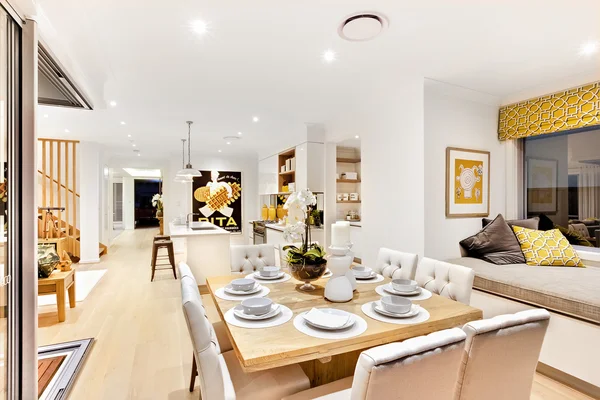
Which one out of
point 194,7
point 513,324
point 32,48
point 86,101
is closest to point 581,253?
point 513,324

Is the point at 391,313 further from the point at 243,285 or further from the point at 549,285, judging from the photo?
the point at 549,285

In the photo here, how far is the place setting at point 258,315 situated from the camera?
4.83 feet

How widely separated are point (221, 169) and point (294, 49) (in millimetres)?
6043

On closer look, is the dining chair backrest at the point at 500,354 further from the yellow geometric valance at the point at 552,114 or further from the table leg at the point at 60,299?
the table leg at the point at 60,299

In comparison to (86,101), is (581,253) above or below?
below

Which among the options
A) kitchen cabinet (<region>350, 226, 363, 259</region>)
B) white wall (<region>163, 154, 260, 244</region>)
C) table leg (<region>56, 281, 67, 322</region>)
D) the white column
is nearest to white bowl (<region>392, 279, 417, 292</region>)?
kitchen cabinet (<region>350, 226, 363, 259</region>)

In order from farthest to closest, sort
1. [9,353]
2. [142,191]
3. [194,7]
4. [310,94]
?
[142,191] → [310,94] → [194,7] → [9,353]

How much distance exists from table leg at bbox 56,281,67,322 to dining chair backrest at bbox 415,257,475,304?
11.4 feet

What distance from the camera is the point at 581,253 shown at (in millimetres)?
3014

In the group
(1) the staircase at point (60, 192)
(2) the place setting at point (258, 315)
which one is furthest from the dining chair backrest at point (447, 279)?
(1) the staircase at point (60, 192)

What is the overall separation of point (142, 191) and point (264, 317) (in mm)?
14160

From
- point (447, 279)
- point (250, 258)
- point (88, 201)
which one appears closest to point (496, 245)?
point (447, 279)

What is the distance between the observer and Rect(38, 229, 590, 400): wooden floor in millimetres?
2090

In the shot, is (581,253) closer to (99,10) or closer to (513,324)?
(513,324)
